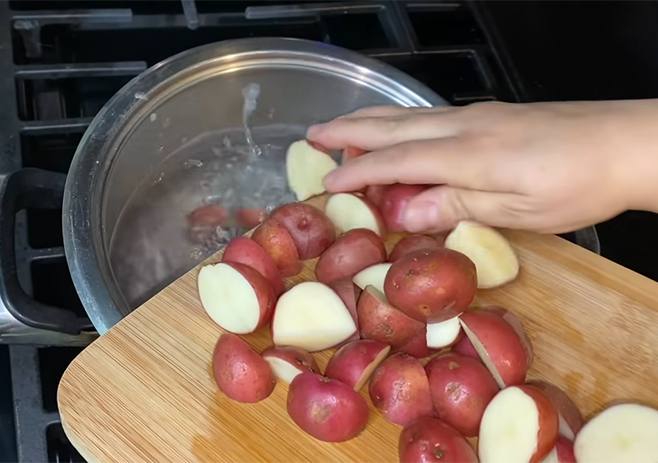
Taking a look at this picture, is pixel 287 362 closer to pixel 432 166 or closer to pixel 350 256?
pixel 350 256

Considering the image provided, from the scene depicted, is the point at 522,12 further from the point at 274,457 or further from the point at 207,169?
the point at 274,457

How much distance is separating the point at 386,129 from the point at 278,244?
0.94 feet

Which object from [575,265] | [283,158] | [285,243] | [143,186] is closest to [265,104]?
[283,158]

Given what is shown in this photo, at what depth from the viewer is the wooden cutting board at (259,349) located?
3.32 feet

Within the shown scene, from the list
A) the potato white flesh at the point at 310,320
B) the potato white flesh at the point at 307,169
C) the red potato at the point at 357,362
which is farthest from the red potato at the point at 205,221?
the red potato at the point at 357,362

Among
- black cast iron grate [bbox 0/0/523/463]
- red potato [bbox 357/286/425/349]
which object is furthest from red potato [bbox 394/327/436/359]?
black cast iron grate [bbox 0/0/523/463]

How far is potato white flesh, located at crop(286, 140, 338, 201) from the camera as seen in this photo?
1.41 m

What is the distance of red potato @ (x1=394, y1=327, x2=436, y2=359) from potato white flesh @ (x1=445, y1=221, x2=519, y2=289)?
142 mm

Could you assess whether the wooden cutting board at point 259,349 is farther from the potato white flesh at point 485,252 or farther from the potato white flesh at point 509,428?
the potato white flesh at point 509,428

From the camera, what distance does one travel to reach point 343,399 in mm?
1016

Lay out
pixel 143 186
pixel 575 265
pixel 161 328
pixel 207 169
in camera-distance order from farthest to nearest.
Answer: pixel 207 169
pixel 143 186
pixel 575 265
pixel 161 328

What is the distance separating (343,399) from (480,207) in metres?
0.40

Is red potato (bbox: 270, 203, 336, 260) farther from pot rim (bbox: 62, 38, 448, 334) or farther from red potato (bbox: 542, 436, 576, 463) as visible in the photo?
red potato (bbox: 542, 436, 576, 463)

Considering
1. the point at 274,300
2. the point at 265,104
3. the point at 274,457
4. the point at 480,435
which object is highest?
the point at 265,104
